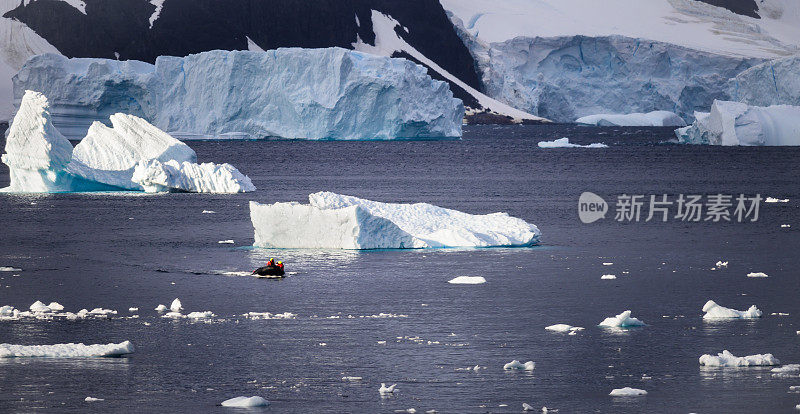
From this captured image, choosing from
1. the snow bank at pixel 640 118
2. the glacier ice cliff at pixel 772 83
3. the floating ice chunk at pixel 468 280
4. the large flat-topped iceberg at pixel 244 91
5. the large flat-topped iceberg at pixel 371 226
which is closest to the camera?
the floating ice chunk at pixel 468 280

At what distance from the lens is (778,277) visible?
20.9 metres

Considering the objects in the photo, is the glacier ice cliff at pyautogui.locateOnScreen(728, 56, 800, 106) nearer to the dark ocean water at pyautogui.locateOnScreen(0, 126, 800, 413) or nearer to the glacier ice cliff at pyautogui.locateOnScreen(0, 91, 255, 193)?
the dark ocean water at pyautogui.locateOnScreen(0, 126, 800, 413)

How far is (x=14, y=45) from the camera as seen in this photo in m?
136

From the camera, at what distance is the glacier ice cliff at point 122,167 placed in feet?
125

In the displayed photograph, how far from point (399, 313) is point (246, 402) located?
576 centimetres

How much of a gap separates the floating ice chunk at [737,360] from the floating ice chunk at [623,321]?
252 centimetres

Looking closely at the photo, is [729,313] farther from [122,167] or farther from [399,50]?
[399,50]

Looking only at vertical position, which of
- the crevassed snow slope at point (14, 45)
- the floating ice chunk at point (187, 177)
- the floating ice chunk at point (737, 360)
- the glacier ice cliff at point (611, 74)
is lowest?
the floating ice chunk at point (737, 360)

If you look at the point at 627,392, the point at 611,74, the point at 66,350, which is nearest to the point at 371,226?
the point at 66,350

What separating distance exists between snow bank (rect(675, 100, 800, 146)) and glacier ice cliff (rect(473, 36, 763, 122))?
139 feet

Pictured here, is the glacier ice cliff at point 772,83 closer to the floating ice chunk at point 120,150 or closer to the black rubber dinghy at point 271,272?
the floating ice chunk at point 120,150

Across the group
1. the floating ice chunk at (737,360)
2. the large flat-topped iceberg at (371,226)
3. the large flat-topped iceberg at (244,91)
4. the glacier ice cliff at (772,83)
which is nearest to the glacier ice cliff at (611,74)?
the glacier ice cliff at (772,83)

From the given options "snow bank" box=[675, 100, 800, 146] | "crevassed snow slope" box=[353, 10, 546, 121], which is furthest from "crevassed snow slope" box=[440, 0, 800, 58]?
"snow bank" box=[675, 100, 800, 146]

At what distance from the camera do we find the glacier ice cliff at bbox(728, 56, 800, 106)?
75.4 m
